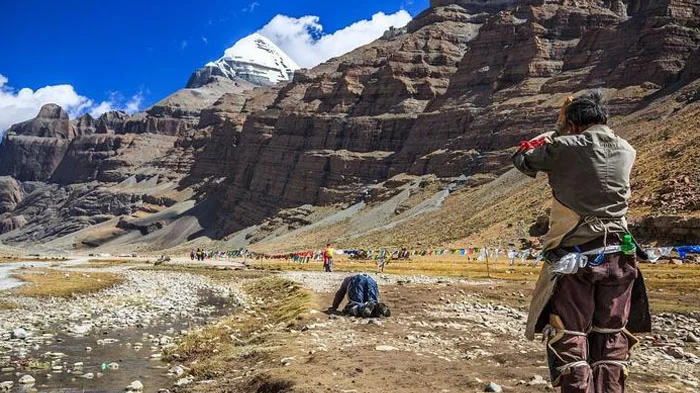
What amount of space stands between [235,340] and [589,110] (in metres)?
11.5

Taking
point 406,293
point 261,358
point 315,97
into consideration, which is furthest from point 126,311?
point 315,97

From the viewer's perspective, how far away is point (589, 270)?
4.95m

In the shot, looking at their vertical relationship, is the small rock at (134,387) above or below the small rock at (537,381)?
below

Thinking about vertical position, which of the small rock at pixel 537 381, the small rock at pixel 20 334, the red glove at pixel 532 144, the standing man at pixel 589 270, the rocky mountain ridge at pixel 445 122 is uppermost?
the rocky mountain ridge at pixel 445 122

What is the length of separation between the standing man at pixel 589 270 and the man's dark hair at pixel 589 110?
16 centimetres

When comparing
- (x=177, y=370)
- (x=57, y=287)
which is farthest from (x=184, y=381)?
(x=57, y=287)

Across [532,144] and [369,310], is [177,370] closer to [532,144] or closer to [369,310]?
[369,310]

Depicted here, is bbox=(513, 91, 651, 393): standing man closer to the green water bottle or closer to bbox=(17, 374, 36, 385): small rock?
the green water bottle

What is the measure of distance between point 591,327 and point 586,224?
88 cm

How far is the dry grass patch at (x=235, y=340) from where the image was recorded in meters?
11.6

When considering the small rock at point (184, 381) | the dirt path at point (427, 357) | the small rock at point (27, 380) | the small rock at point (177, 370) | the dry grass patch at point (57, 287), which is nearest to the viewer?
the dirt path at point (427, 357)

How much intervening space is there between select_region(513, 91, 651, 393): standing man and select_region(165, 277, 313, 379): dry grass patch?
7394 millimetres

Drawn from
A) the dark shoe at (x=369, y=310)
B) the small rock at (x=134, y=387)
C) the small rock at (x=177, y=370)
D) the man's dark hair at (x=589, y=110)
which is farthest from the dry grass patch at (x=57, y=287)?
the man's dark hair at (x=589, y=110)

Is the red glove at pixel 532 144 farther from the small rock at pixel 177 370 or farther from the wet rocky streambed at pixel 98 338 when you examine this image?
the small rock at pixel 177 370
